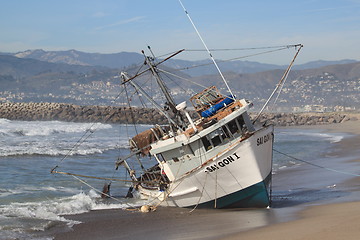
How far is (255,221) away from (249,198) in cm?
252

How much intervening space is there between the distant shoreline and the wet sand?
52.6 m

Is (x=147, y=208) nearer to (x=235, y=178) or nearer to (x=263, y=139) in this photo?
(x=235, y=178)

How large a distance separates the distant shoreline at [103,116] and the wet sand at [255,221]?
52.6 metres

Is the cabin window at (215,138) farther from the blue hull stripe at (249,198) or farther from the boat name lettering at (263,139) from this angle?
the blue hull stripe at (249,198)

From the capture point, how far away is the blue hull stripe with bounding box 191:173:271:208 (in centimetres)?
1628

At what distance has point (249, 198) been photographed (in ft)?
54.0

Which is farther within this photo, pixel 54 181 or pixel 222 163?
pixel 54 181

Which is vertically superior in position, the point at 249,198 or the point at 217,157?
the point at 217,157

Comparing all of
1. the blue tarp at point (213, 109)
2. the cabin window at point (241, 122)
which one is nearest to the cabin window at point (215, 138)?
the cabin window at point (241, 122)

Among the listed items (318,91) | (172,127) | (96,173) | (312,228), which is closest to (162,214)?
(172,127)

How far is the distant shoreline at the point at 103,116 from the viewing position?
71.5m

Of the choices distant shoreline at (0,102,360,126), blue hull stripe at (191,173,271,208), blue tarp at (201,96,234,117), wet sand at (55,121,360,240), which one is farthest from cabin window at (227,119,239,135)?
distant shoreline at (0,102,360,126)

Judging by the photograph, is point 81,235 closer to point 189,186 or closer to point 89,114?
point 189,186

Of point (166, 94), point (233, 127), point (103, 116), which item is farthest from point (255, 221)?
point (103, 116)
